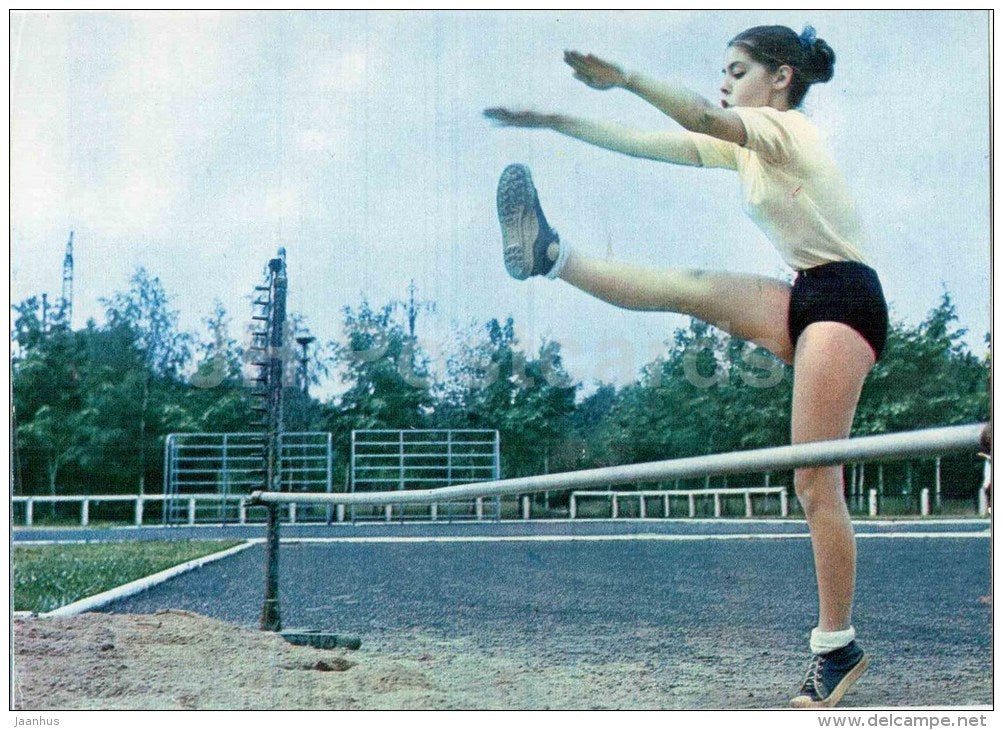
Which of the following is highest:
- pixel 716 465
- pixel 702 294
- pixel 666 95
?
pixel 666 95

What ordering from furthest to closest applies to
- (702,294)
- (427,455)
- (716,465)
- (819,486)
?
(427,455) → (702,294) → (819,486) → (716,465)

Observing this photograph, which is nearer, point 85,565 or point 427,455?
point 427,455

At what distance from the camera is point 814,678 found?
8.93ft

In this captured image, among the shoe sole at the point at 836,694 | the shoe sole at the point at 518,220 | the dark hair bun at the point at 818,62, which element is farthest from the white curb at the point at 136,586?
the dark hair bun at the point at 818,62

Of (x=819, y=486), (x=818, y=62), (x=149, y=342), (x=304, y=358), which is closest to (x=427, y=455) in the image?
(x=304, y=358)

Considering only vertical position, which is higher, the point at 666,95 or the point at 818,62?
the point at 818,62

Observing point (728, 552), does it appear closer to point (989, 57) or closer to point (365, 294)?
point (365, 294)

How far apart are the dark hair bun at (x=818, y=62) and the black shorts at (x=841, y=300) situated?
482 mm

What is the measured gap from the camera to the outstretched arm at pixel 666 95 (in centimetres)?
236

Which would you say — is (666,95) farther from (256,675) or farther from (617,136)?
(256,675)

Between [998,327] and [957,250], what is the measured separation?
0.20 metres

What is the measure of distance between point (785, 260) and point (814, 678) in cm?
91

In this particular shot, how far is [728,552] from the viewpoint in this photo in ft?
10.5

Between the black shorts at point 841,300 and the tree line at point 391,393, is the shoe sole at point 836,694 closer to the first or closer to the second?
the tree line at point 391,393
